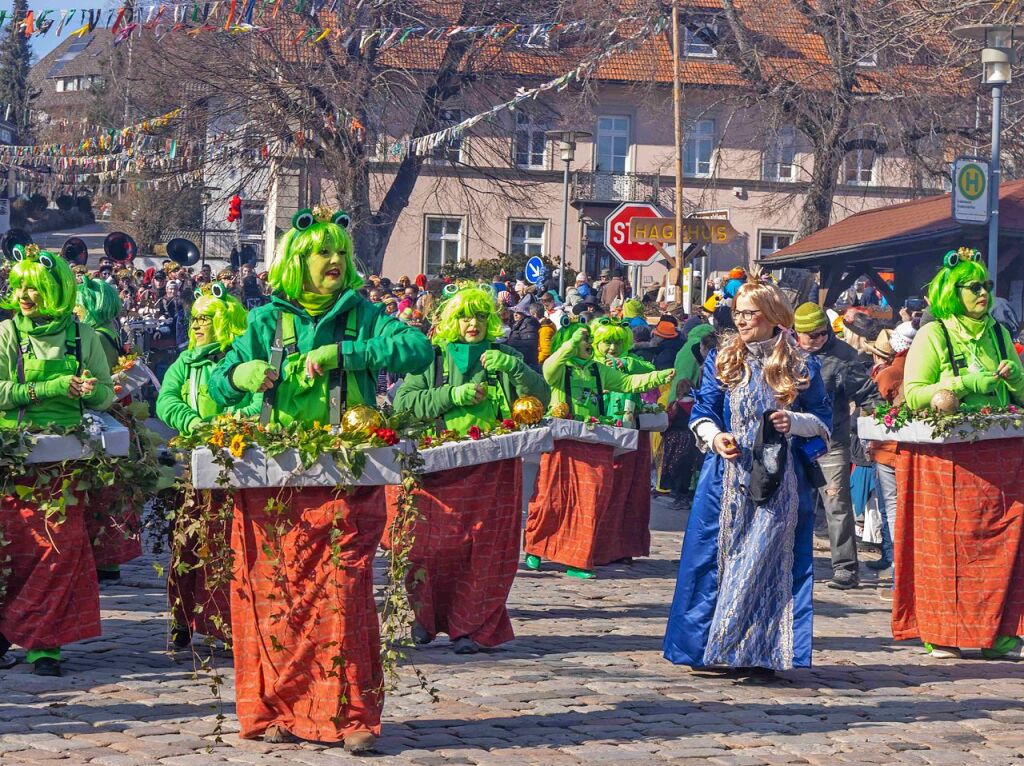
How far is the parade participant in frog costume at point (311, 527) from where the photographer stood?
5707mm

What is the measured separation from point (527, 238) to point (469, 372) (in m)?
43.7

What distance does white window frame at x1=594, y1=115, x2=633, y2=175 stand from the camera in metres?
52.3

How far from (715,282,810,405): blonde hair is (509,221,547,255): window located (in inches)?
1782

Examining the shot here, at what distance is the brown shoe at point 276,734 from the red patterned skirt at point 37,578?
68.0 inches

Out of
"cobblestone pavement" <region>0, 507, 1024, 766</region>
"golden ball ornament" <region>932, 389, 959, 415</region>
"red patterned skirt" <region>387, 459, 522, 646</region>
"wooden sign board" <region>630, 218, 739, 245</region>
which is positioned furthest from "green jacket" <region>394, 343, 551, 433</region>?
"wooden sign board" <region>630, 218, 739, 245</region>

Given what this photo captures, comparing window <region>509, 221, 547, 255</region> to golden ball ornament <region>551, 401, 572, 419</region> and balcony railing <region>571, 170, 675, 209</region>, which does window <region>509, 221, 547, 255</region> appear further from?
golden ball ornament <region>551, 401, 572, 419</region>

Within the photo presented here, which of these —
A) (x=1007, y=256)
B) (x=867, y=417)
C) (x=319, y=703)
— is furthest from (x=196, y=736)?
(x=1007, y=256)

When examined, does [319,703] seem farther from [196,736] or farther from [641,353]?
[641,353]

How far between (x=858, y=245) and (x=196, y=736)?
64.3 feet

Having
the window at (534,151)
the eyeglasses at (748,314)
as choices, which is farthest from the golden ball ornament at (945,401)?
the window at (534,151)

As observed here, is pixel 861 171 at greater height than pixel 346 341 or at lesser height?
greater

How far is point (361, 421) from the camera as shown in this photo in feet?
18.8

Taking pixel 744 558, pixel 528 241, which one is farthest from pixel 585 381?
pixel 528 241

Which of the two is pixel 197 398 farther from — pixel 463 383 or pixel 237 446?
pixel 237 446
